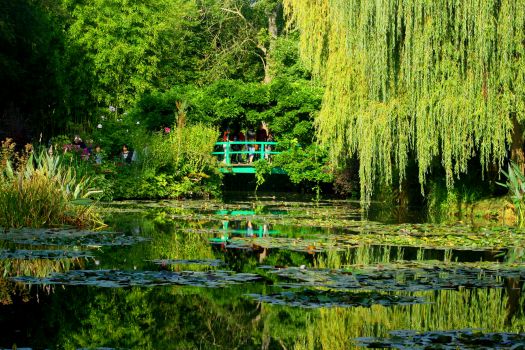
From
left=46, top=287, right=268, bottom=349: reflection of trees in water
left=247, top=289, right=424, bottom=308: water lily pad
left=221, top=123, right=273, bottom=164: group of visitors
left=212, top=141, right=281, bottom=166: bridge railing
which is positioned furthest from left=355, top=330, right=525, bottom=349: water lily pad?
left=221, top=123, right=273, bottom=164: group of visitors

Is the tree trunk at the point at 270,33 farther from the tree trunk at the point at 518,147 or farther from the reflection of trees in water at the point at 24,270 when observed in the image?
the reflection of trees in water at the point at 24,270

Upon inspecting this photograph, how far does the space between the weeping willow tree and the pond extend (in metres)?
1.92

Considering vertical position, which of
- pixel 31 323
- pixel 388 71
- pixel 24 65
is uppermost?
pixel 24 65

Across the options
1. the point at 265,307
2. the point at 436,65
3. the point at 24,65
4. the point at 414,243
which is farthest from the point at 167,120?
the point at 265,307

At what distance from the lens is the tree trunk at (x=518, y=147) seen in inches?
781

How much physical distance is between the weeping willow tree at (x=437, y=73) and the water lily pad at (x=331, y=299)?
8668 millimetres

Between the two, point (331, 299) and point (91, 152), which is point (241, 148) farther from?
point (331, 299)

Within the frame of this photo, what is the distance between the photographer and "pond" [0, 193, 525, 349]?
778 centimetres

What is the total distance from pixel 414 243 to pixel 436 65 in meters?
4.09

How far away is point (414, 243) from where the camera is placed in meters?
15.1

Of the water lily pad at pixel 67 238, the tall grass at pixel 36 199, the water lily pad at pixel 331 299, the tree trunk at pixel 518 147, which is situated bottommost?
the water lily pad at pixel 331 299

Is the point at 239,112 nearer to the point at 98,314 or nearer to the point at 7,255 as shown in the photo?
the point at 7,255

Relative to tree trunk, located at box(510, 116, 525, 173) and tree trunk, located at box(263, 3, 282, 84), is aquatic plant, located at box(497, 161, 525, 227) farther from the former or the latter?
tree trunk, located at box(263, 3, 282, 84)

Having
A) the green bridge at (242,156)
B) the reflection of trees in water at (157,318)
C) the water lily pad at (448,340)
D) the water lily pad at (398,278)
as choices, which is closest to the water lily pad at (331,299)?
the reflection of trees in water at (157,318)
